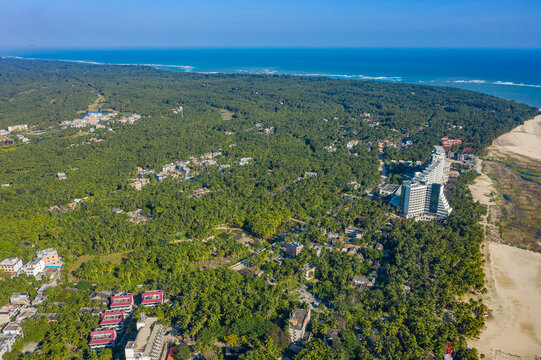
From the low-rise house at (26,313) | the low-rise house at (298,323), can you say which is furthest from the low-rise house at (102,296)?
the low-rise house at (298,323)

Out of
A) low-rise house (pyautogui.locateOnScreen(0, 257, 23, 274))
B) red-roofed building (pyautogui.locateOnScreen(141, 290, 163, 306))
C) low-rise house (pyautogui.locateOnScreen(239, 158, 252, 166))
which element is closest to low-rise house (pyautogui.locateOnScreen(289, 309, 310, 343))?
red-roofed building (pyautogui.locateOnScreen(141, 290, 163, 306))

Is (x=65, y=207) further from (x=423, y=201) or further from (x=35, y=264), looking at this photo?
(x=423, y=201)

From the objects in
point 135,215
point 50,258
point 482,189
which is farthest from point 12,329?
point 482,189

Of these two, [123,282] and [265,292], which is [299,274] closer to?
[265,292]

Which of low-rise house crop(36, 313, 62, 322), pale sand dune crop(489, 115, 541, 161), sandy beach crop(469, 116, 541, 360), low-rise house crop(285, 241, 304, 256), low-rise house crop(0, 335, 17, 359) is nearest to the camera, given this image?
low-rise house crop(0, 335, 17, 359)

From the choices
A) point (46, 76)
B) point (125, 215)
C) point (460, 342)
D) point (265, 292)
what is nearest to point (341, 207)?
point (265, 292)

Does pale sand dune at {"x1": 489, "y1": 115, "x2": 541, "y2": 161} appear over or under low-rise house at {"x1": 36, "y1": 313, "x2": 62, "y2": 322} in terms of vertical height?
over

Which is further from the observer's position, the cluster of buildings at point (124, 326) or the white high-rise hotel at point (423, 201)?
the white high-rise hotel at point (423, 201)

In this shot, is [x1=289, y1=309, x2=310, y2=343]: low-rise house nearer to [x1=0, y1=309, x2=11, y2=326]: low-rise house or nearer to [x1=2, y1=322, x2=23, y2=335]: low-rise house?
[x1=2, y1=322, x2=23, y2=335]: low-rise house

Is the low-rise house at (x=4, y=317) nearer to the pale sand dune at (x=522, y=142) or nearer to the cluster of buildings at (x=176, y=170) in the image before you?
the cluster of buildings at (x=176, y=170)
